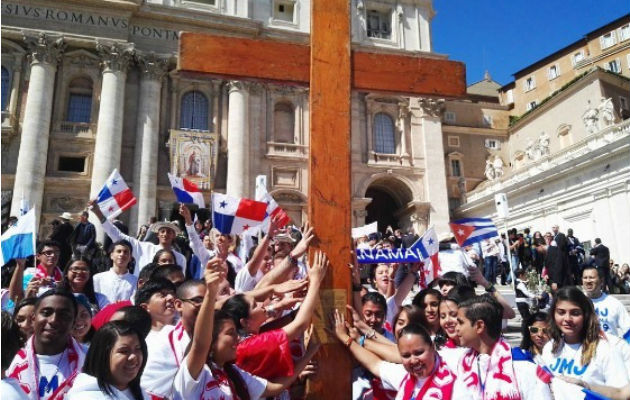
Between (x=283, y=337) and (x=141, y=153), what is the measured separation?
74.0ft

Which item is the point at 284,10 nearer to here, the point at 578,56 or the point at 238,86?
the point at 238,86

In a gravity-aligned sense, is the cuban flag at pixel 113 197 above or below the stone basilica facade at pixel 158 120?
below

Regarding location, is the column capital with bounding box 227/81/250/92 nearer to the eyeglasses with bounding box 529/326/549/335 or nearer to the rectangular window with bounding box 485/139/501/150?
the rectangular window with bounding box 485/139/501/150

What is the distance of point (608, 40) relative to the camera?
38844 mm

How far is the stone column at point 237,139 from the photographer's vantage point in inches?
944

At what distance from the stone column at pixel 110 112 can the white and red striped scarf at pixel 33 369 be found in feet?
69.0

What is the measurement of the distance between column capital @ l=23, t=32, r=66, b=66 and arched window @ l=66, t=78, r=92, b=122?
150cm

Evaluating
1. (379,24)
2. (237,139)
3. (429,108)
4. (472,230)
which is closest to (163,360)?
(472,230)

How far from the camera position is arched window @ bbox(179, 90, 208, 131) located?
83.4ft

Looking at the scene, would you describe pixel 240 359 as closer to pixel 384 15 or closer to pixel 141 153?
pixel 141 153

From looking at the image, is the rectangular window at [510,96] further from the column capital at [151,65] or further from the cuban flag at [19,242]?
the cuban flag at [19,242]

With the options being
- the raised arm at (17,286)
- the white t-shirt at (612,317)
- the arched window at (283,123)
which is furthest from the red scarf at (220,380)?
the arched window at (283,123)

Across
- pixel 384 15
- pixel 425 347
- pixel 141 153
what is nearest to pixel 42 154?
pixel 141 153

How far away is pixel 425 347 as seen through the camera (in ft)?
8.96
